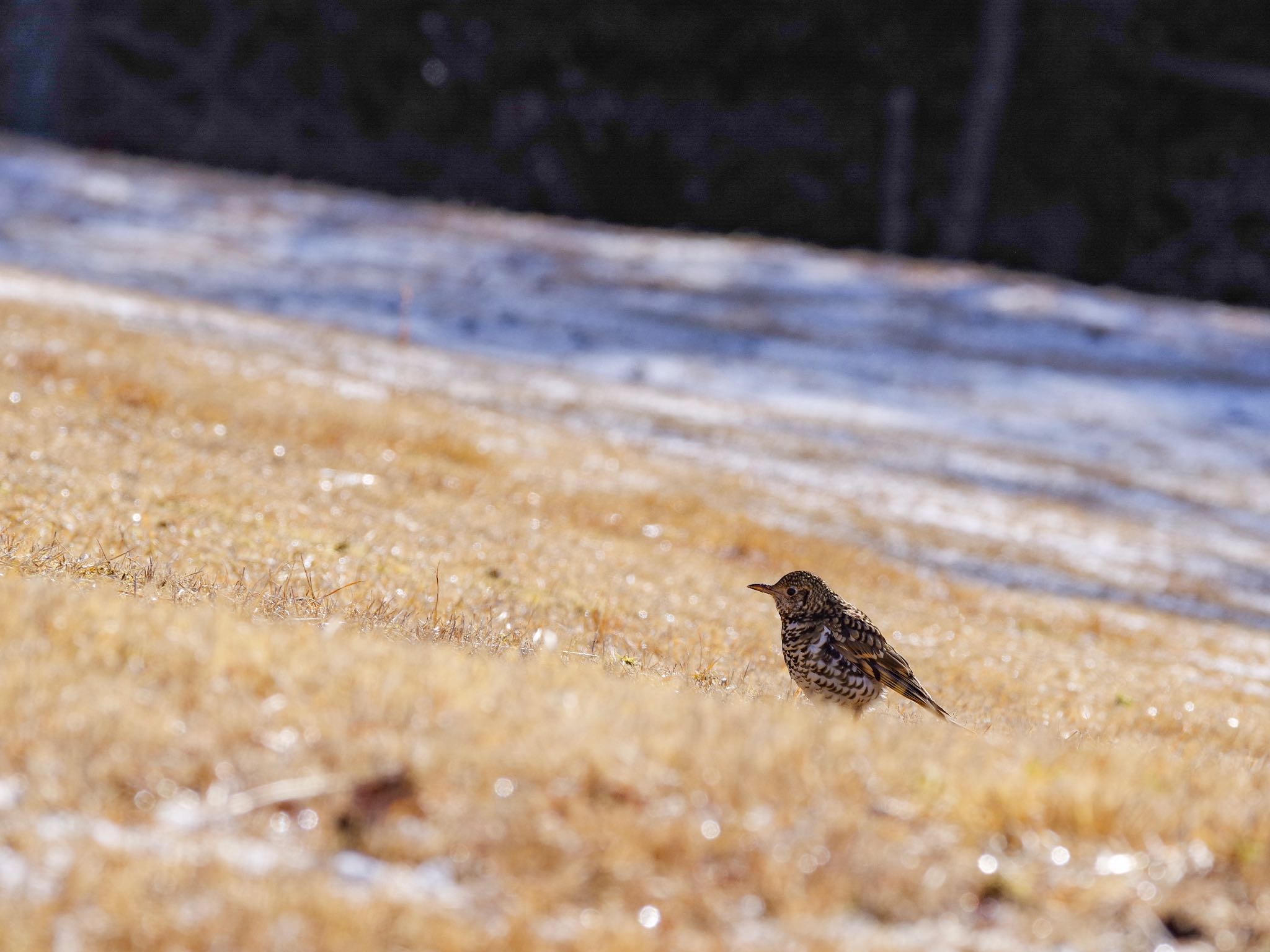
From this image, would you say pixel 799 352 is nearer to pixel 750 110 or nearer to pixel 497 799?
pixel 750 110

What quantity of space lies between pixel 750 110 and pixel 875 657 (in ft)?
121

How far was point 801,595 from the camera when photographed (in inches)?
316

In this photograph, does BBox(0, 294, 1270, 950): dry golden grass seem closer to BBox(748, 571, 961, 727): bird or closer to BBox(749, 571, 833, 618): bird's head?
BBox(748, 571, 961, 727): bird

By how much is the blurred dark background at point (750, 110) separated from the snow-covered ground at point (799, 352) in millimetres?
3497

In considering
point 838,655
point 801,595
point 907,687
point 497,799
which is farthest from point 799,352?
point 497,799

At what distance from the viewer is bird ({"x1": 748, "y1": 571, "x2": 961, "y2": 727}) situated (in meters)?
7.75

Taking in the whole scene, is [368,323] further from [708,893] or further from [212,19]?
[708,893]

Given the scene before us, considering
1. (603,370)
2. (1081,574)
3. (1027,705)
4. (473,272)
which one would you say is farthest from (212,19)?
(1027,705)

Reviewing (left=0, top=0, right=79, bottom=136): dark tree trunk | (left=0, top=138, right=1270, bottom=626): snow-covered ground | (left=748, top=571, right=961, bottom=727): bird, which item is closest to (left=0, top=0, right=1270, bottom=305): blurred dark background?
(left=0, top=0, right=79, bottom=136): dark tree trunk

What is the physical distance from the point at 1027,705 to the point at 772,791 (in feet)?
20.0

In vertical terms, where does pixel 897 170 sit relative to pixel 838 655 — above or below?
below

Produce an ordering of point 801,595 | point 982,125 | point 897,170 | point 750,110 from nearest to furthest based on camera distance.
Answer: point 801,595, point 982,125, point 897,170, point 750,110

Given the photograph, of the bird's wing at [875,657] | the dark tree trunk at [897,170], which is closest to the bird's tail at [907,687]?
the bird's wing at [875,657]

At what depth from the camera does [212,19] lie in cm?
4553
